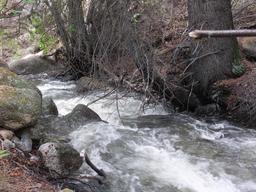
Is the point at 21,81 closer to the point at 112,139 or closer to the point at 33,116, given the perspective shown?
the point at 33,116

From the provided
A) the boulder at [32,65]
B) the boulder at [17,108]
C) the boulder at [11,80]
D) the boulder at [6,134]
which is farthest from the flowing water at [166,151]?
the boulder at [32,65]

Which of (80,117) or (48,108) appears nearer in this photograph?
(80,117)

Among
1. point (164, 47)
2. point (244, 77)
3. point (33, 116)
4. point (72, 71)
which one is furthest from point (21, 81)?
point (72, 71)

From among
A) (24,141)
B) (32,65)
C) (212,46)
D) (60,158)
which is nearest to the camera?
(60,158)

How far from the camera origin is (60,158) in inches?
187

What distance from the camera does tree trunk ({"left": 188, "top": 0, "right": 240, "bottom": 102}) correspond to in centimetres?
752

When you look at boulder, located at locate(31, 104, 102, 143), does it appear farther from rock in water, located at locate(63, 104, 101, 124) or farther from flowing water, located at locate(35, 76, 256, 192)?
flowing water, located at locate(35, 76, 256, 192)

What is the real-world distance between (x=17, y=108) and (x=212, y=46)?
Answer: 3.85m

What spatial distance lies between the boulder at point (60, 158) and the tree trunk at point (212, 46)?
11.6ft

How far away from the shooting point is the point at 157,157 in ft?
19.3

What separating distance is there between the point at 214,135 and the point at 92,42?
3.87m

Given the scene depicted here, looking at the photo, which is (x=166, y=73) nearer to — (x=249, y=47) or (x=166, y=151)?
(x=249, y=47)

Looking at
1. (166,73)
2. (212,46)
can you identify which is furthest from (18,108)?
(212,46)

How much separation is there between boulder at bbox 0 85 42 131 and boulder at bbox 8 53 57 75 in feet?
21.8
